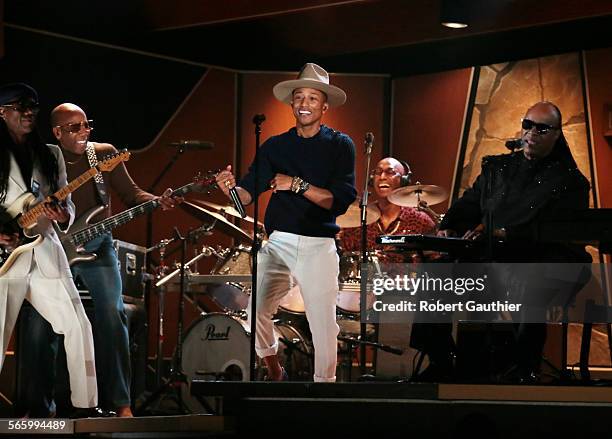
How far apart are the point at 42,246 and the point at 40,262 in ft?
0.29

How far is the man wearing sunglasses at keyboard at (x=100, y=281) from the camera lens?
6.61m

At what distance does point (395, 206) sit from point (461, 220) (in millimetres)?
2610

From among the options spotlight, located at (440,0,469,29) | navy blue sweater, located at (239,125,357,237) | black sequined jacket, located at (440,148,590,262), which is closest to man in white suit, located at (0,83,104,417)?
navy blue sweater, located at (239,125,357,237)

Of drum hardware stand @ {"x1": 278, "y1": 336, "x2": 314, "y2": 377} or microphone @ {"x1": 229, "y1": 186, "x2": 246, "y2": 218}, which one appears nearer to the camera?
microphone @ {"x1": 229, "y1": 186, "x2": 246, "y2": 218}

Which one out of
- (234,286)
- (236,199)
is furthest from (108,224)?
(234,286)

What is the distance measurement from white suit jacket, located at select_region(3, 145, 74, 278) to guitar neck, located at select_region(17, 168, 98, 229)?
0.13 feet

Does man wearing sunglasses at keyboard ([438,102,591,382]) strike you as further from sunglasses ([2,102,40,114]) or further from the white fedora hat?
sunglasses ([2,102,40,114])

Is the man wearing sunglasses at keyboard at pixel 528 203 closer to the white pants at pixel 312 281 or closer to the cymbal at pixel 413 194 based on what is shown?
the white pants at pixel 312 281

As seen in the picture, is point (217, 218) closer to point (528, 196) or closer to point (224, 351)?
point (224, 351)

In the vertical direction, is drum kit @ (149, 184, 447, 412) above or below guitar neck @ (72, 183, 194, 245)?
below

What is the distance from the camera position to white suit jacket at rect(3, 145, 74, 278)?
5.98m

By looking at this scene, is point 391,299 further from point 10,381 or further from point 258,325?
point 10,381

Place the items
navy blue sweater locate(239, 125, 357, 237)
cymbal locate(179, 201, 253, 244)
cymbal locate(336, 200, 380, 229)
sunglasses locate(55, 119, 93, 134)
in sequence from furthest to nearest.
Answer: cymbal locate(336, 200, 380, 229) → cymbal locate(179, 201, 253, 244) → sunglasses locate(55, 119, 93, 134) → navy blue sweater locate(239, 125, 357, 237)

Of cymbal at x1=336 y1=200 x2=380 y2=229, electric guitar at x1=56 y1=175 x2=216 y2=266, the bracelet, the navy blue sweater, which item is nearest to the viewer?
the bracelet
